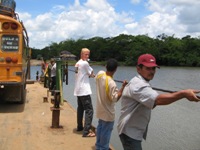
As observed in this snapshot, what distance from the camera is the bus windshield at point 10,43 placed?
982 cm

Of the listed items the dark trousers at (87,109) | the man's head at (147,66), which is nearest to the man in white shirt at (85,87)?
the dark trousers at (87,109)

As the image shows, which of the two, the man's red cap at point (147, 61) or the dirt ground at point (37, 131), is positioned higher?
the man's red cap at point (147, 61)

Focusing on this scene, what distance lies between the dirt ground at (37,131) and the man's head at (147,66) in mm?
2922

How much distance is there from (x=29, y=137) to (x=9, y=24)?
4077mm

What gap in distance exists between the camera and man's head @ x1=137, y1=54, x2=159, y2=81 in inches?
140

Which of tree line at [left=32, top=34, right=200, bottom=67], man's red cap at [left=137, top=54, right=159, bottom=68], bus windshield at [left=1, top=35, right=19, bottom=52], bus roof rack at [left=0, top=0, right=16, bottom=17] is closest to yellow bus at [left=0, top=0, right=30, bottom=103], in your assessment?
bus windshield at [left=1, top=35, right=19, bottom=52]

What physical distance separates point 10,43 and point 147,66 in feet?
23.1

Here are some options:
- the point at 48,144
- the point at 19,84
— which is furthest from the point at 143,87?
the point at 19,84

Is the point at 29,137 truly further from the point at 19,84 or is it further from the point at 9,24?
the point at 9,24

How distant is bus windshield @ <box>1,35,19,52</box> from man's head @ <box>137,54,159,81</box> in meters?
6.87

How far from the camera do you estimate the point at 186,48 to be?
108m

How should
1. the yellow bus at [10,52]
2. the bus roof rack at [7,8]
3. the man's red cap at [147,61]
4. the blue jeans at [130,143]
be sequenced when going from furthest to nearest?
the bus roof rack at [7,8]
the yellow bus at [10,52]
the blue jeans at [130,143]
the man's red cap at [147,61]

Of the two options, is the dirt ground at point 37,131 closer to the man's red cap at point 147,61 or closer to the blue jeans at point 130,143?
the blue jeans at point 130,143

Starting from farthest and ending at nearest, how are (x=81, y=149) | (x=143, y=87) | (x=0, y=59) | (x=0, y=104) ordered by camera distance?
(x=0, y=104) < (x=0, y=59) < (x=81, y=149) < (x=143, y=87)
